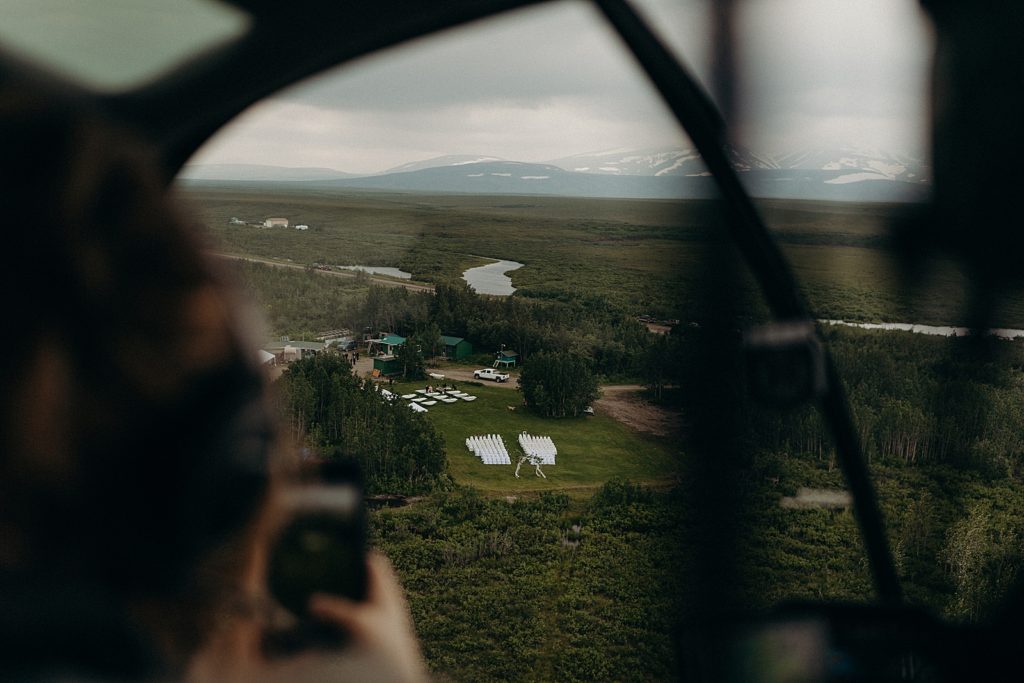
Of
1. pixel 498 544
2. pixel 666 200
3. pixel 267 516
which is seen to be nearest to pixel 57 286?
pixel 267 516

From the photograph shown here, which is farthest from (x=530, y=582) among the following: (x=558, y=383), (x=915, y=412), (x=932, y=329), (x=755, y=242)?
(x=755, y=242)

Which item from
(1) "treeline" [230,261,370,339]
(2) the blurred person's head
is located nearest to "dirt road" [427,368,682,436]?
(1) "treeline" [230,261,370,339]

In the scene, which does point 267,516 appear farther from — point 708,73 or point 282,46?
point 708,73

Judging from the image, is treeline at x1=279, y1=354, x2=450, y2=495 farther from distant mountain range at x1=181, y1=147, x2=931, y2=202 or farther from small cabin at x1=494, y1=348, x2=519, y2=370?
distant mountain range at x1=181, y1=147, x2=931, y2=202

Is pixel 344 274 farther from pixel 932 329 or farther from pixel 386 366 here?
pixel 932 329

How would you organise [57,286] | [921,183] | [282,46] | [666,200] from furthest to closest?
1. [666,200]
2. [921,183]
3. [282,46]
4. [57,286]

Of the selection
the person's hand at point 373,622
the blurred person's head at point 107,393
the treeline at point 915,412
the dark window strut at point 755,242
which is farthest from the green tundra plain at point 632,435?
the blurred person's head at point 107,393

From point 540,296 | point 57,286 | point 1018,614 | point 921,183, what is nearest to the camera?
point 57,286
